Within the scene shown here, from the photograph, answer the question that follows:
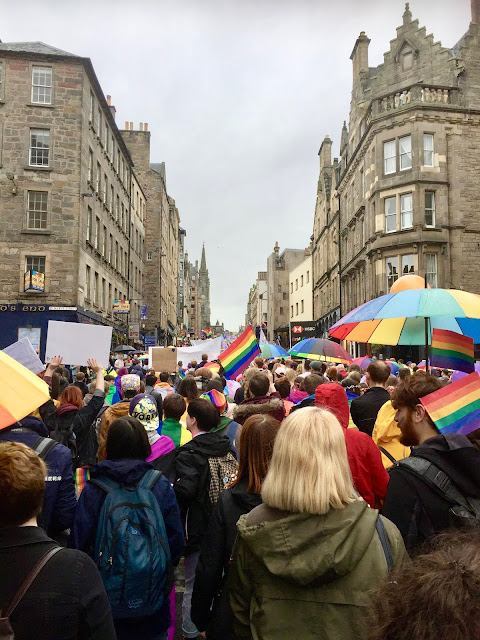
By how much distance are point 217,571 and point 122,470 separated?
87 cm

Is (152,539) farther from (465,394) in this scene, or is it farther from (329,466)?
(465,394)

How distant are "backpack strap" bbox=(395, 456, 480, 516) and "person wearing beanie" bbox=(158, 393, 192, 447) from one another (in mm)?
2934

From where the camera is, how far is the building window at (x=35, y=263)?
2705cm

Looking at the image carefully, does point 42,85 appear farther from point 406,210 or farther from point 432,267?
point 432,267

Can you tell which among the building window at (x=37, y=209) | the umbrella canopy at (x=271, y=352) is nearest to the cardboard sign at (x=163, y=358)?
the umbrella canopy at (x=271, y=352)

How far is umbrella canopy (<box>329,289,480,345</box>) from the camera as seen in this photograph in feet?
15.5

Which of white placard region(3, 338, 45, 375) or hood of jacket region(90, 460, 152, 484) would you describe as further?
white placard region(3, 338, 45, 375)

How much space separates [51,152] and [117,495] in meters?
27.9

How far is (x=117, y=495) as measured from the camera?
10.5ft

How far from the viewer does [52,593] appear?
6.50ft

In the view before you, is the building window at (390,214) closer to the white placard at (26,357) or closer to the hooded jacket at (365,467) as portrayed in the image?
the white placard at (26,357)

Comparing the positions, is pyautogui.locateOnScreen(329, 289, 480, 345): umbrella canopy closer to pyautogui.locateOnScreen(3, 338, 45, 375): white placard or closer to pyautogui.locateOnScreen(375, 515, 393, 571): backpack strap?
pyautogui.locateOnScreen(375, 515, 393, 571): backpack strap

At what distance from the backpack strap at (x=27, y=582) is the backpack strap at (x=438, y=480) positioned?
5.80 ft

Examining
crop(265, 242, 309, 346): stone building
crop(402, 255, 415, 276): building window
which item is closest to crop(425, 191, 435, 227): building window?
crop(402, 255, 415, 276): building window
